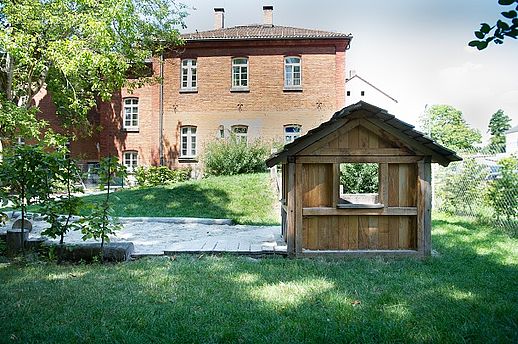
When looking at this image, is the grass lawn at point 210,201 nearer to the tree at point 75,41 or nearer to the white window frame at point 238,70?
the tree at point 75,41

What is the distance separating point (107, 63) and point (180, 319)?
15.3 meters

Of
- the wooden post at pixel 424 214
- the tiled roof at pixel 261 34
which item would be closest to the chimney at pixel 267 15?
the tiled roof at pixel 261 34

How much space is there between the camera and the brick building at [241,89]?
2422 centimetres

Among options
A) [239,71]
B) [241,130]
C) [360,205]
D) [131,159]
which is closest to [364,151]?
[360,205]

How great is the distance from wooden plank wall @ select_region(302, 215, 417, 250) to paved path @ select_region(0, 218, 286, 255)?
22.0 inches

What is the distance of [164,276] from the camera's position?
557 centimetres

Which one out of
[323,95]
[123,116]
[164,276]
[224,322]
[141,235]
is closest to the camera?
[224,322]

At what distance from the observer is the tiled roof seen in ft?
78.3

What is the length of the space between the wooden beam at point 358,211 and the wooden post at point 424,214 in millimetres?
123

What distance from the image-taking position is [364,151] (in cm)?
668

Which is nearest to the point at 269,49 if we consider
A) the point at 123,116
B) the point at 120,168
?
the point at 123,116

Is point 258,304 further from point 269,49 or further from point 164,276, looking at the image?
point 269,49

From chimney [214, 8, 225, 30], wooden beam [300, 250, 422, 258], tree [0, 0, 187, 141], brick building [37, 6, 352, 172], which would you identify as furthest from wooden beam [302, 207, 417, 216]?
chimney [214, 8, 225, 30]

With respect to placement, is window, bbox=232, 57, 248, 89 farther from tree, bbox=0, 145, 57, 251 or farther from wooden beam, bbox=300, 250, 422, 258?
wooden beam, bbox=300, 250, 422, 258
